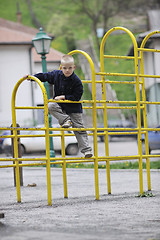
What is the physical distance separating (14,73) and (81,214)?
98.5ft

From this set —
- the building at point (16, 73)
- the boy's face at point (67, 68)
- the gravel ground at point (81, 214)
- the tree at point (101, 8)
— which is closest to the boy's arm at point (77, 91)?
the boy's face at point (67, 68)

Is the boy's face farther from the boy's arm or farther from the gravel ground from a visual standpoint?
the gravel ground

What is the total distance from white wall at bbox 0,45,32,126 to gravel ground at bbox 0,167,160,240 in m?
25.2

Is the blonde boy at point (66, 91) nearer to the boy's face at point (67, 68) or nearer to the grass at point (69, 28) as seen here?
the boy's face at point (67, 68)

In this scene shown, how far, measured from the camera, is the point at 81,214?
6.64 meters

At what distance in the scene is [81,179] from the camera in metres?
12.4

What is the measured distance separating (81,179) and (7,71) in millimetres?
24534

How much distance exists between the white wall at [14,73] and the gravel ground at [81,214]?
2516cm

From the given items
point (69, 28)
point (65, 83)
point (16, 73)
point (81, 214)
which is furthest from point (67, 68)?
point (69, 28)

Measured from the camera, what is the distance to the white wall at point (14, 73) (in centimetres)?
3588

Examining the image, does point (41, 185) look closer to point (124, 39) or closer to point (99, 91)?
point (99, 91)

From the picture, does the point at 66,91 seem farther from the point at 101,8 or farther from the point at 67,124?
the point at 101,8

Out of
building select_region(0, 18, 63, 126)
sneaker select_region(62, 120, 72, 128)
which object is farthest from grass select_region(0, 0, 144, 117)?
sneaker select_region(62, 120, 72, 128)

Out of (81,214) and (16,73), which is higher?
(16,73)
